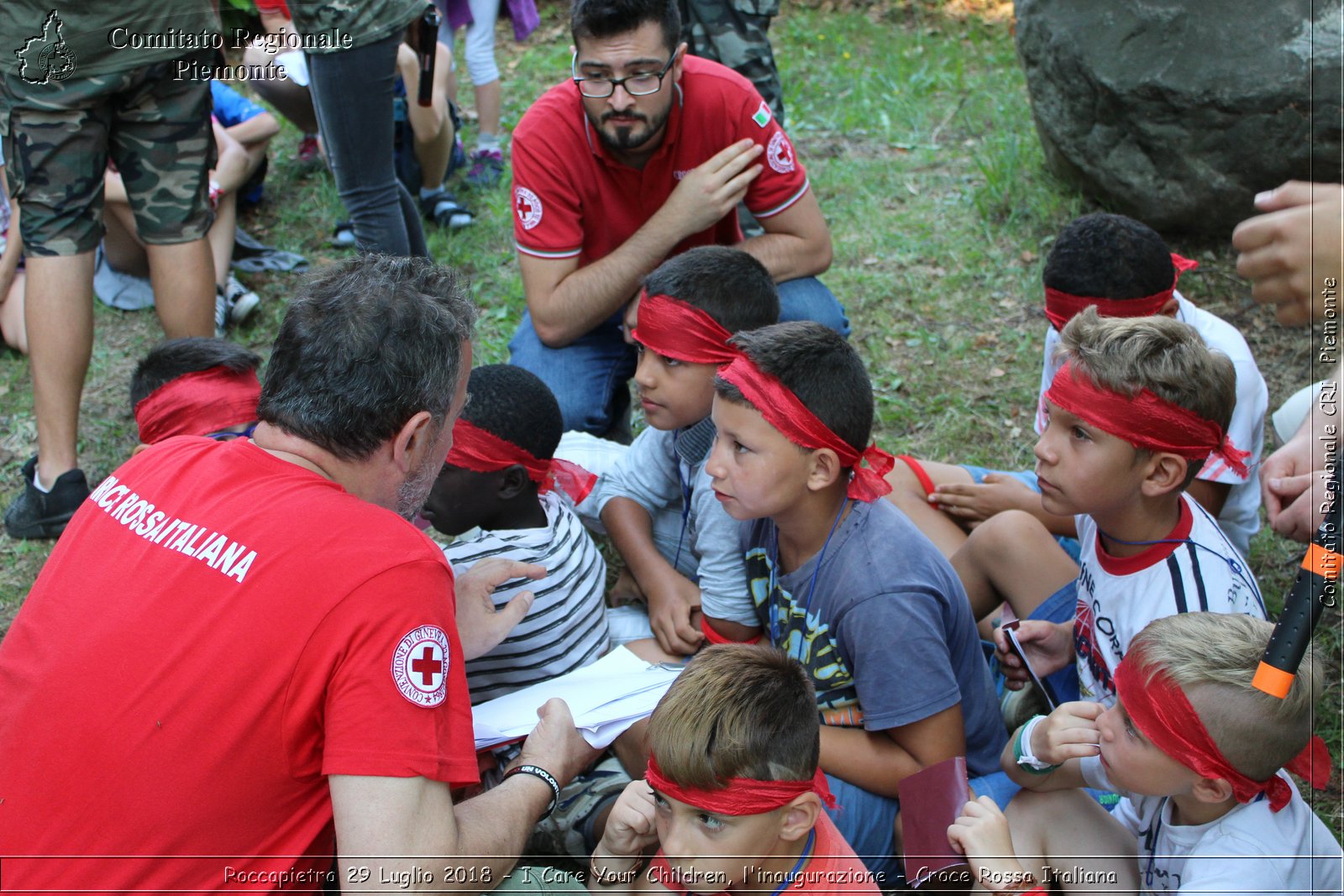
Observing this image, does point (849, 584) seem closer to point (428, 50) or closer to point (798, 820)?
point (798, 820)

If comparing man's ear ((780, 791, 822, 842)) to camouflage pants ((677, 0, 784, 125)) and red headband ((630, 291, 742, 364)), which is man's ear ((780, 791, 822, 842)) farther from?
camouflage pants ((677, 0, 784, 125))

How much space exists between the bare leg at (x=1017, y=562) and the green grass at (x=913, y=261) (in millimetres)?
926

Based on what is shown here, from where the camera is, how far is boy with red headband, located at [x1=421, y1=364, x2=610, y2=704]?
2.93 meters

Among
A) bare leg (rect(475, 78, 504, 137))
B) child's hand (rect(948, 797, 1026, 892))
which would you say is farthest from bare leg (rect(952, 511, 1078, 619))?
bare leg (rect(475, 78, 504, 137))

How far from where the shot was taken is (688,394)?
10.8ft

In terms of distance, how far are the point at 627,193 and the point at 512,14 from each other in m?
4.06

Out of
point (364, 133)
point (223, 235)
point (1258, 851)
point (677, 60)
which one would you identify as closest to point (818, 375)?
point (1258, 851)

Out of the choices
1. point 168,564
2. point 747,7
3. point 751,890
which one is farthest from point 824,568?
point 747,7

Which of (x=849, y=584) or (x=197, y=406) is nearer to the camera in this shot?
(x=849, y=584)

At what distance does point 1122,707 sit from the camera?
222 cm

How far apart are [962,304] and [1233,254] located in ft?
4.50

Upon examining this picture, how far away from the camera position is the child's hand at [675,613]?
3156mm

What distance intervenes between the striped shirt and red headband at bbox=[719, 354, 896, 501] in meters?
0.70

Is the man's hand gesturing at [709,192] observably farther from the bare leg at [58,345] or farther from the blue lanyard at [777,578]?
the bare leg at [58,345]
